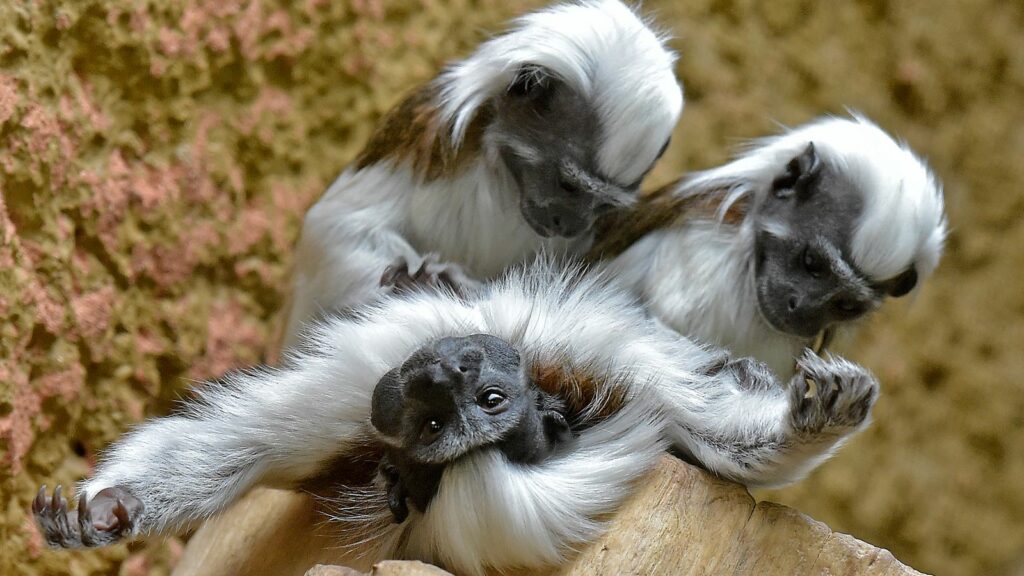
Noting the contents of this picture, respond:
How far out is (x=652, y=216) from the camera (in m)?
4.12

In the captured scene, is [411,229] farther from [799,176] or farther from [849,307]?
[849,307]

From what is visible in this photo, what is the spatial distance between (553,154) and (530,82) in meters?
0.27

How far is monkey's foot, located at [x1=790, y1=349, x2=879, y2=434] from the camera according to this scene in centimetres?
283

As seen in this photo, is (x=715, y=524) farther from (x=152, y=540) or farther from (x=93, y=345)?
(x=93, y=345)

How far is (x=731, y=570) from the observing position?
2887mm

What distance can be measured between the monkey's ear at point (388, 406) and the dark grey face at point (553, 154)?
3.71 ft

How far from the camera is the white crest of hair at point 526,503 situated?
2809mm

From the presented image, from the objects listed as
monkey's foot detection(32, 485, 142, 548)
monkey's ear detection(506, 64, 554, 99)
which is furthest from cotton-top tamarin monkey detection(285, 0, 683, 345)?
monkey's foot detection(32, 485, 142, 548)

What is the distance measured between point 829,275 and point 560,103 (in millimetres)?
1087

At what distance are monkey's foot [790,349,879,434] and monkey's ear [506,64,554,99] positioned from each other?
59.5 inches

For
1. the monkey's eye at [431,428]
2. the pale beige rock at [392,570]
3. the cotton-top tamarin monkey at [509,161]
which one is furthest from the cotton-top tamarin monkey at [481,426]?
the cotton-top tamarin monkey at [509,161]

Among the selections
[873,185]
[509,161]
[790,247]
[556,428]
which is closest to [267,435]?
[556,428]

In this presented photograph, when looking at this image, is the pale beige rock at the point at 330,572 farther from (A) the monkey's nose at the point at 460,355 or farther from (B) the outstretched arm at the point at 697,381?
(B) the outstretched arm at the point at 697,381

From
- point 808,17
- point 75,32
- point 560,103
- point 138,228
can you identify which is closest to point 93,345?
point 138,228
